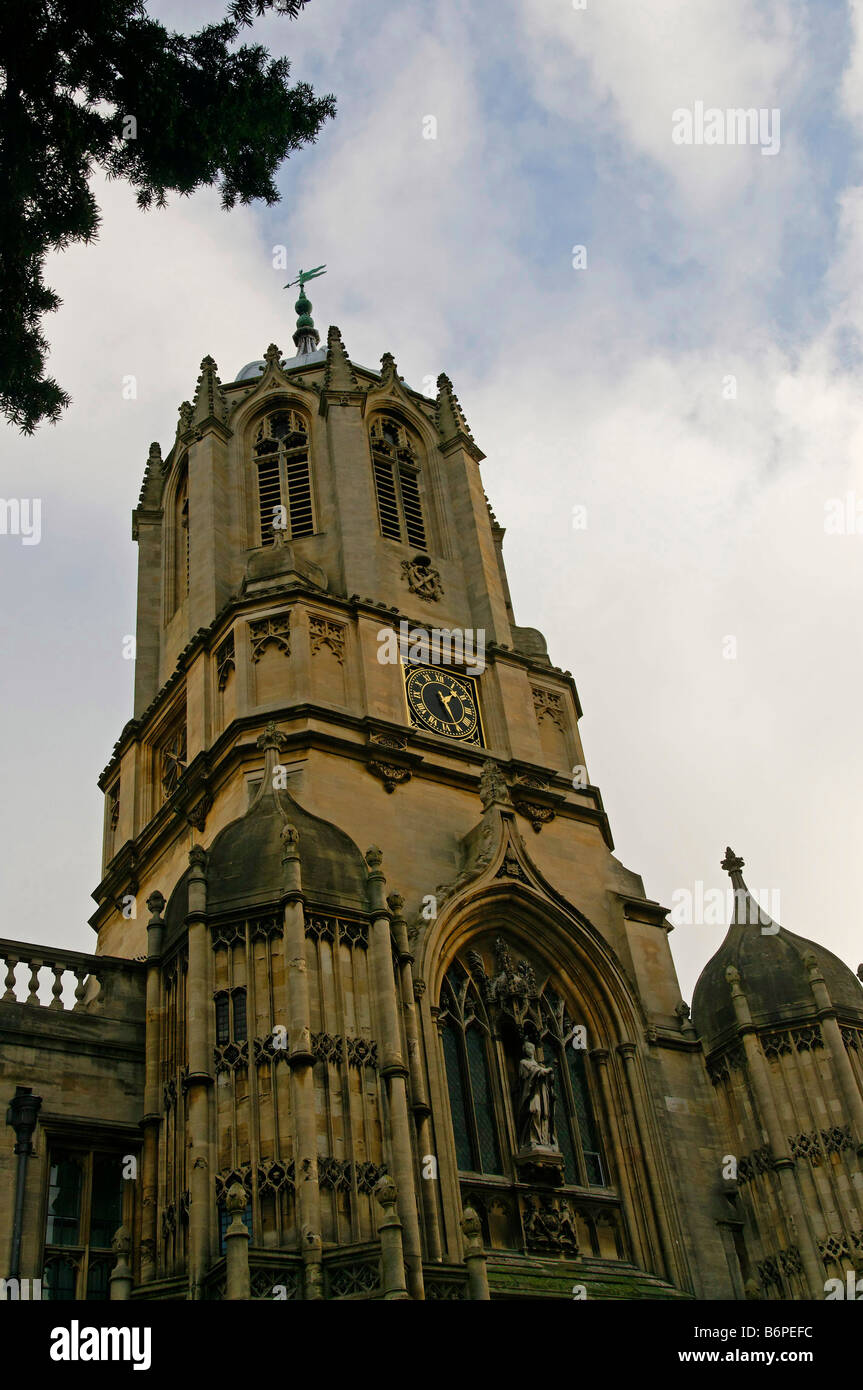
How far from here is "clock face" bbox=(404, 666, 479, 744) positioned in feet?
87.8

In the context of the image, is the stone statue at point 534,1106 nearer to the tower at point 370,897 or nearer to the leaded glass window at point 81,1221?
the tower at point 370,897

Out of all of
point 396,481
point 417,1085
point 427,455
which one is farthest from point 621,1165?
point 427,455

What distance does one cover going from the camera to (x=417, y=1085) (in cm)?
1975

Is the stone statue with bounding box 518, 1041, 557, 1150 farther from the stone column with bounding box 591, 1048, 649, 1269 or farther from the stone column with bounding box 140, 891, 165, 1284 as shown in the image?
the stone column with bounding box 140, 891, 165, 1284

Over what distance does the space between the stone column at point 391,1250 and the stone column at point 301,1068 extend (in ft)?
2.44

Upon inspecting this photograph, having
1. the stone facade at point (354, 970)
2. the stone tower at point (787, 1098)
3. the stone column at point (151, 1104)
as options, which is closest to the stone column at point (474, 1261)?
the stone facade at point (354, 970)

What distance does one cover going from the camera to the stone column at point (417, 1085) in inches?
736

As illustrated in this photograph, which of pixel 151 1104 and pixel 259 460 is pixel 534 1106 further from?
pixel 259 460

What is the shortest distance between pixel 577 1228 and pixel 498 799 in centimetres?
676
